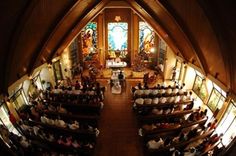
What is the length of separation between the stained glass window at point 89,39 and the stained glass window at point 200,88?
36.5ft

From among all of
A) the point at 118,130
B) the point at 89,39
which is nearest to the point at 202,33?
the point at 118,130

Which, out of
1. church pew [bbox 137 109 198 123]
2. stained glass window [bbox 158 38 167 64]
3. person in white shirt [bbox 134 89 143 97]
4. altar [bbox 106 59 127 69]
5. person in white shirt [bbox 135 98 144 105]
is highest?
stained glass window [bbox 158 38 167 64]

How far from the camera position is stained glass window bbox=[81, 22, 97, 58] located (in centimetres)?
2564

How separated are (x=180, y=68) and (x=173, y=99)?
5.75 meters

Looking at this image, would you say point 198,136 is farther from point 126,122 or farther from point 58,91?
point 58,91

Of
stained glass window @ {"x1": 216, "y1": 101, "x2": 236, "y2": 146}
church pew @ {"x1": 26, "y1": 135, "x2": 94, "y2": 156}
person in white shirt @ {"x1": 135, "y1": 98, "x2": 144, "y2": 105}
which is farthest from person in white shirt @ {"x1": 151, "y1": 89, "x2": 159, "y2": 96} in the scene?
church pew @ {"x1": 26, "y1": 135, "x2": 94, "y2": 156}

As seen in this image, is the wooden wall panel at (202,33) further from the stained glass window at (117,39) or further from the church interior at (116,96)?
the stained glass window at (117,39)

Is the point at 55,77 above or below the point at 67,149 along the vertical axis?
above

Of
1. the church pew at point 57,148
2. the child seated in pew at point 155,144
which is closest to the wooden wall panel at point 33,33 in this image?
the church pew at point 57,148

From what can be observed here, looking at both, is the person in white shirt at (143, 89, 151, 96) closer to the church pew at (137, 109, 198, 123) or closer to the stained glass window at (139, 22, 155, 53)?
the church pew at (137, 109, 198, 123)

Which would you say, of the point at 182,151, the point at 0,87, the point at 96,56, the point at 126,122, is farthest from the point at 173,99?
the point at 96,56

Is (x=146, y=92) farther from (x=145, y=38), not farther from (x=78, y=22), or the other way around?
(x=145, y=38)

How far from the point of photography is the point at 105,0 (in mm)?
17984

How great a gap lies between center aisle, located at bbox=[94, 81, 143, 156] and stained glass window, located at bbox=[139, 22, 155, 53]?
8881mm
